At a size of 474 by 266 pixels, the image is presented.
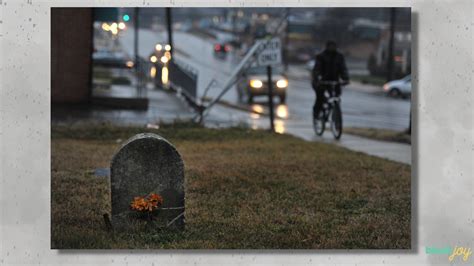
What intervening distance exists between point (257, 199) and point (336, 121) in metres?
6.46

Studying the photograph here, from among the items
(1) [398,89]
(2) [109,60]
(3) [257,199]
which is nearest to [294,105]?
(1) [398,89]

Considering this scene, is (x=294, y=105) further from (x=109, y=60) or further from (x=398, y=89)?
(x=109, y=60)

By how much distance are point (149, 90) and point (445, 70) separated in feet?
68.7

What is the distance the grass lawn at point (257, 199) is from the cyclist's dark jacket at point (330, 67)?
149cm

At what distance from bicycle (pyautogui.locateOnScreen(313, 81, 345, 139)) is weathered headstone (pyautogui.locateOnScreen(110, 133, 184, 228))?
25.8 ft

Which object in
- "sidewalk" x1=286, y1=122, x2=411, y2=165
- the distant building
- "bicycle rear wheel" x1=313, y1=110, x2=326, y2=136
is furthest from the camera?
the distant building

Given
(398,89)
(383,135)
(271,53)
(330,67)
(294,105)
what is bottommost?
(294,105)

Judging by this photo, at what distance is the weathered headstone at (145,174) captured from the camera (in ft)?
21.0

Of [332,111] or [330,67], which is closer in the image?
[330,67]

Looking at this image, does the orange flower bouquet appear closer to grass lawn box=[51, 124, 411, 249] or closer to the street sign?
grass lawn box=[51, 124, 411, 249]

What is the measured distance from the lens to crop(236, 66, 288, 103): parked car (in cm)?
2942

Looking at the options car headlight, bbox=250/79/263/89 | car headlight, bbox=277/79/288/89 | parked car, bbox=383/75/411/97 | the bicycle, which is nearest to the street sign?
the bicycle

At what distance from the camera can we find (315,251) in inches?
238

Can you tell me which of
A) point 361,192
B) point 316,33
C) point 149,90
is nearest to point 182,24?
point 316,33
